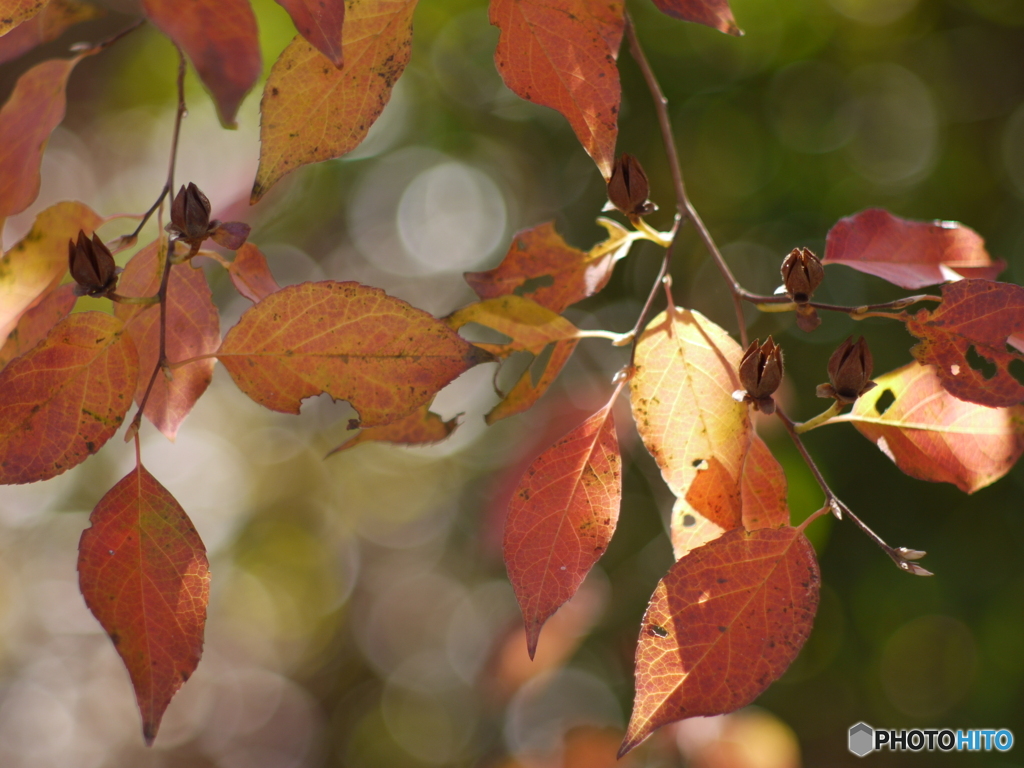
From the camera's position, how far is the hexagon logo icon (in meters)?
1.20

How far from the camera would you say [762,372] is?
416 mm

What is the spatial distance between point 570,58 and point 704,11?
0.29ft

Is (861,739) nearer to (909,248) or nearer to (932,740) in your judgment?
(932,740)

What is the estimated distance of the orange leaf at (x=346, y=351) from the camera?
0.39 meters

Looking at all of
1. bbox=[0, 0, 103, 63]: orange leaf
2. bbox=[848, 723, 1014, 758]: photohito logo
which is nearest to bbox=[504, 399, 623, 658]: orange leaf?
bbox=[0, 0, 103, 63]: orange leaf

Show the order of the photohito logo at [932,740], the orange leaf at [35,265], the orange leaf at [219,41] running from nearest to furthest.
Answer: the orange leaf at [219,41], the orange leaf at [35,265], the photohito logo at [932,740]

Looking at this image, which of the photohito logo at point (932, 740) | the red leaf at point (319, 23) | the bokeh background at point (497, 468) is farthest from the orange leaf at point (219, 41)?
the photohito logo at point (932, 740)

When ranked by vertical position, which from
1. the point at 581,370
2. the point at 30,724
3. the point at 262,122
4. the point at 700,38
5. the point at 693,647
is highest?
the point at 262,122

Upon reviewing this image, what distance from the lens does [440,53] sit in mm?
1696

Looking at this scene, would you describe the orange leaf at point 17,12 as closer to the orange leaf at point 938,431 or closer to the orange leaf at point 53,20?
the orange leaf at point 53,20

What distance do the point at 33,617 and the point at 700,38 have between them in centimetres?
237

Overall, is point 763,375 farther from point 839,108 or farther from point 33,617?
point 33,617

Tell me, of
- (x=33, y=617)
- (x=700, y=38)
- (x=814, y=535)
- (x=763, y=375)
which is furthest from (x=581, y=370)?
(x=33, y=617)

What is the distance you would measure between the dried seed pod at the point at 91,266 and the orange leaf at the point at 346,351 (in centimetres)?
7
